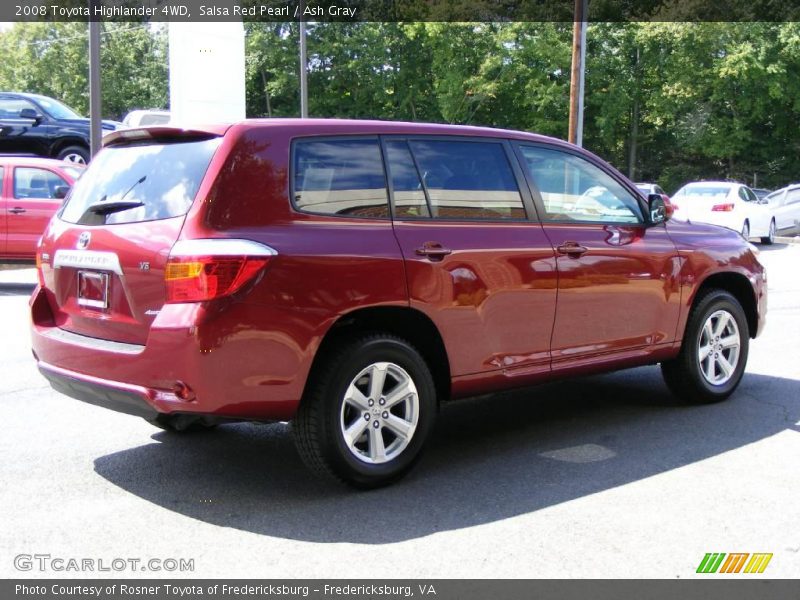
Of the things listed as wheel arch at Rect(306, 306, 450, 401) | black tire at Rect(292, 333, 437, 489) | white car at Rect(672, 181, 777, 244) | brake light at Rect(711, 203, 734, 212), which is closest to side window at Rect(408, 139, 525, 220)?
wheel arch at Rect(306, 306, 450, 401)

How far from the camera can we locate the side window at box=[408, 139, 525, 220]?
4.91m

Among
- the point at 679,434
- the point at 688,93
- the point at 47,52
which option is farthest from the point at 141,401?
the point at 47,52

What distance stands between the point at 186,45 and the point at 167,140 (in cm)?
1147

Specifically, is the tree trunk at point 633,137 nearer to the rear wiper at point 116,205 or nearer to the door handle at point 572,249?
the door handle at point 572,249

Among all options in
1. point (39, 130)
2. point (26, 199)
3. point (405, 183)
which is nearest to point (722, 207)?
point (39, 130)

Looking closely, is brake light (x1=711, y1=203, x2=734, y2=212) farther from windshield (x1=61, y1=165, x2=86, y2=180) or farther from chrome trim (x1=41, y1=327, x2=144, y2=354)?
chrome trim (x1=41, y1=327, x2=144, y2=354)

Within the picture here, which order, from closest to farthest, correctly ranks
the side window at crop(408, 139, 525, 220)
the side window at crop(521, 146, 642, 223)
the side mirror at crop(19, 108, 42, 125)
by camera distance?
1. the side window at crop(408, 139, 525, 220)
2. the side window at crop(521, 146, 642, 223)
3. the side mirror at crop(19, 108, 42, 125)

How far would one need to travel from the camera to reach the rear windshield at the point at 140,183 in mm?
4285

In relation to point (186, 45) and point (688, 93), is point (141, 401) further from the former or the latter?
point (688, 93)

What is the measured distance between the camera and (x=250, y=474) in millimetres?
4859

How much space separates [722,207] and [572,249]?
59.3ft

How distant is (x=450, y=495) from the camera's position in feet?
14.8

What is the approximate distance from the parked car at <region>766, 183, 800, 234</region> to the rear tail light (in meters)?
23.4

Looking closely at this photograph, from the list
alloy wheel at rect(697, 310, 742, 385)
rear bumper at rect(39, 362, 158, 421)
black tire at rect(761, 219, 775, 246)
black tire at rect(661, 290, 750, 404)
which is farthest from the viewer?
black tire at rect(761, 219, 775, 246)
